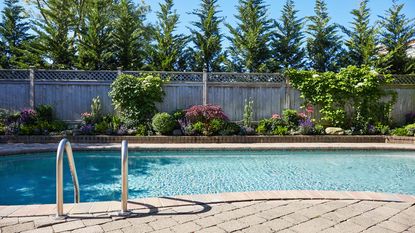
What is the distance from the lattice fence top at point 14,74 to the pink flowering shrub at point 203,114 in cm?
516

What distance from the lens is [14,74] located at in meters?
9.70

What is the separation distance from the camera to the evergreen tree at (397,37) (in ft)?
41.0

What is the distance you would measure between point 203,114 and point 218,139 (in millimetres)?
862

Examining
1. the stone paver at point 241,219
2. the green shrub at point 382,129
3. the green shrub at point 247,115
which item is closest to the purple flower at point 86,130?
the green shrub at point 247,115

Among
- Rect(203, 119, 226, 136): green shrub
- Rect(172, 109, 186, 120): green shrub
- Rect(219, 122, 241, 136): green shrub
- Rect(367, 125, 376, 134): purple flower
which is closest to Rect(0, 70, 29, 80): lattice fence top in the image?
Rect(172, 109, 186, 120): green shrub

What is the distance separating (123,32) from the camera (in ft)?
40.9

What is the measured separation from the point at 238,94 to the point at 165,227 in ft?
26.1

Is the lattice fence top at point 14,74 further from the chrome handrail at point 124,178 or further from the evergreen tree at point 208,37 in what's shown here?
the chrome handrail at point 124,178

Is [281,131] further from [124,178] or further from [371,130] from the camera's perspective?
[124,178]

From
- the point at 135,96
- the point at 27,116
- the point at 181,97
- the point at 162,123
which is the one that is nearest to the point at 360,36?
the point at 181,97

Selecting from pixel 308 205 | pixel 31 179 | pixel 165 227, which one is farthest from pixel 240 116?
pixel 165 227

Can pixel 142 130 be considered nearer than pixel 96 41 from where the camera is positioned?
Yes

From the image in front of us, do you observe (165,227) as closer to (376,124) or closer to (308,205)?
(308,205)

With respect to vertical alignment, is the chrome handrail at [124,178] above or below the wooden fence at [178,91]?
below
